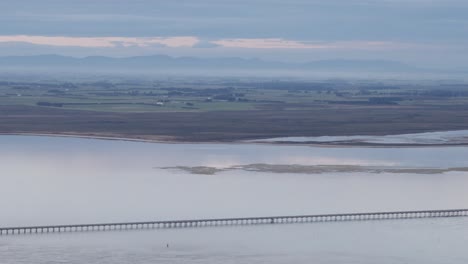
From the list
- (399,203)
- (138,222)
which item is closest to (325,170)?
(399,203)

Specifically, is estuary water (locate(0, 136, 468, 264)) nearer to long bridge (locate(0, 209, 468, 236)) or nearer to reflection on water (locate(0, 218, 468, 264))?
reflection on water (locate(0, 218, 468, 264))

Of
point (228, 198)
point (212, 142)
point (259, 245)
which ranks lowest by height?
point (212, 142)

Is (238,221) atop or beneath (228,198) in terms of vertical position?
atop

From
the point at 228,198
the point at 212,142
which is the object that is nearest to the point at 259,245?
the point at 228,198

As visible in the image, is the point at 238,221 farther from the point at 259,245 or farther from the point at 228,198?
the point at 228,198

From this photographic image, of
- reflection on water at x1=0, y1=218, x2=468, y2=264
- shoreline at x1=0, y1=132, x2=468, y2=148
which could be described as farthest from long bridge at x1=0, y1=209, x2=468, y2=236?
shoreline at x1=0, y1=132, x2=468, y2=148

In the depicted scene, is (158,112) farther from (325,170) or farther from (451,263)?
(451,263)

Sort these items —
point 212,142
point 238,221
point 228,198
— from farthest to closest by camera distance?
1. point 212,142
2. point 228,198
3. point 238,221
